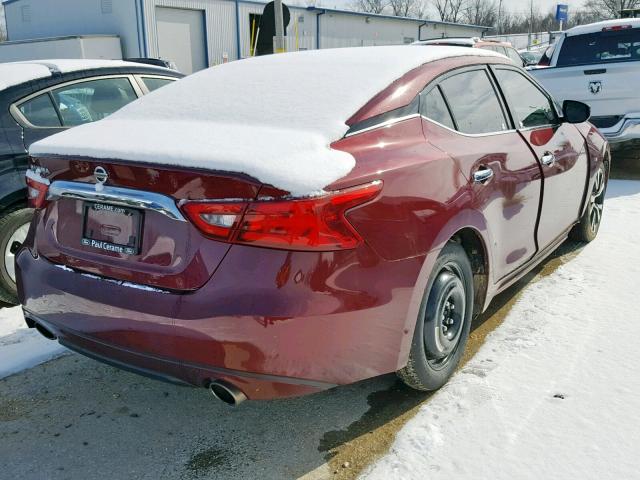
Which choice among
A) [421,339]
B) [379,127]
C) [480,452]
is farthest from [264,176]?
[480,452]

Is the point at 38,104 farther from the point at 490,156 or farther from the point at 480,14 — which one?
the point at 480,14

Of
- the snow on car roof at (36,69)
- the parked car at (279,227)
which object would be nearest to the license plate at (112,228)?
the parked car at (279,227)

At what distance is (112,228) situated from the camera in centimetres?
230

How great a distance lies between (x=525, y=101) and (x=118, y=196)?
2703mm

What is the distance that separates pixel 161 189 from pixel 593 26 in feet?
25.6

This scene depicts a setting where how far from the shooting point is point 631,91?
712 centimetres

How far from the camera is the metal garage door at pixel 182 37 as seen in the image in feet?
85.6

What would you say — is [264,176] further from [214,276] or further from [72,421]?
[72,421]

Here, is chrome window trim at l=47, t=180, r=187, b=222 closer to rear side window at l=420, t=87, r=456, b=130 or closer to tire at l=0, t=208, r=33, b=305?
rear side window at l=420, t=87, r=456, b=130

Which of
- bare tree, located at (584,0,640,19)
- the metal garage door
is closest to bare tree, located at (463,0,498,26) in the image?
bare tree, located at (584,0,640,19)

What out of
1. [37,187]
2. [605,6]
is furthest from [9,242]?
[605,6]

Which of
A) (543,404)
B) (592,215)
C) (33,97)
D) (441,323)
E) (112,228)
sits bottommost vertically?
(543,404)

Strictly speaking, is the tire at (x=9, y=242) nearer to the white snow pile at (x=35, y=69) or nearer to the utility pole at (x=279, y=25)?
the white snow pile at (x=35, y=69)

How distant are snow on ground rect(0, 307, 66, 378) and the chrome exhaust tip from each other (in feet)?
5.45
